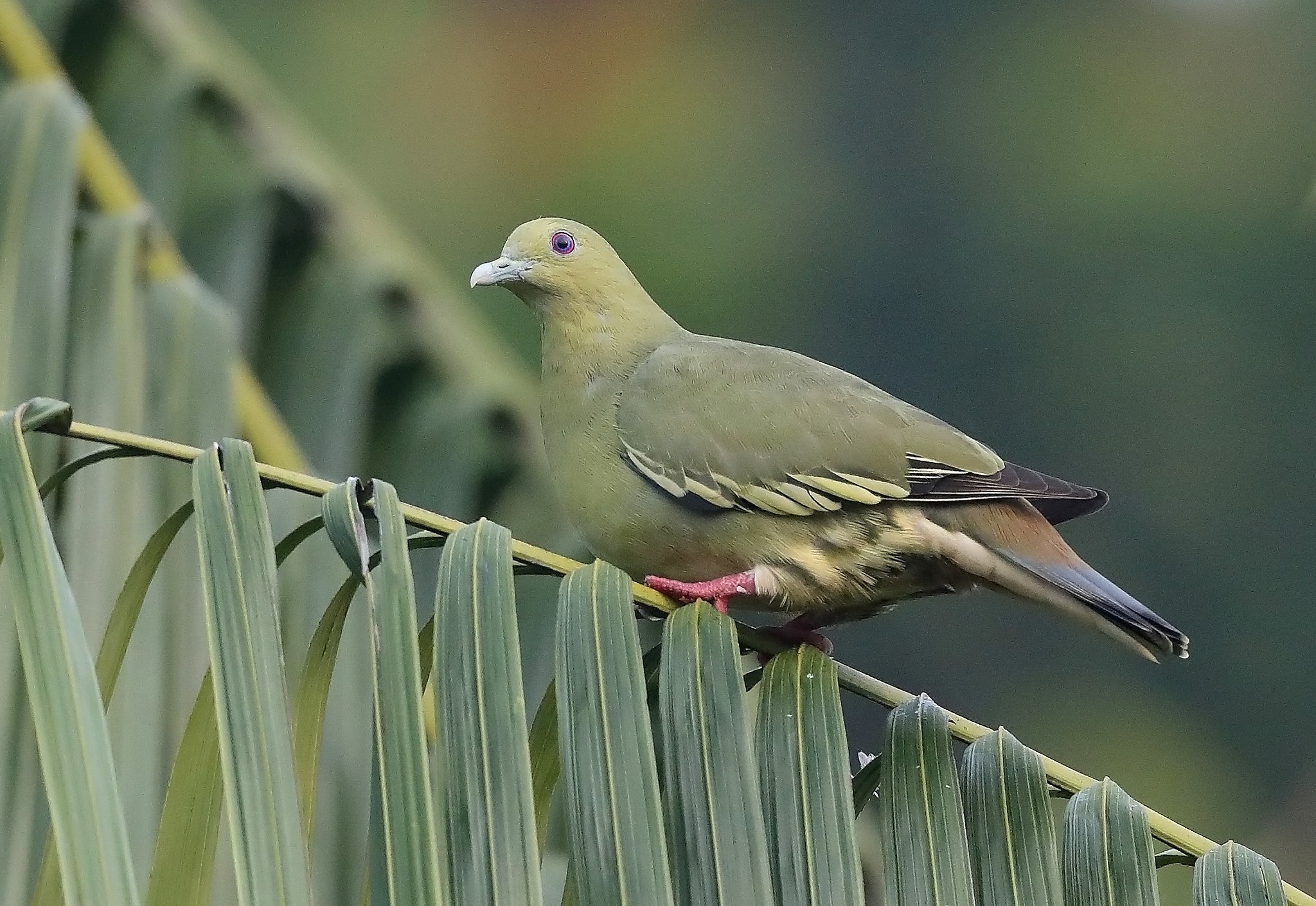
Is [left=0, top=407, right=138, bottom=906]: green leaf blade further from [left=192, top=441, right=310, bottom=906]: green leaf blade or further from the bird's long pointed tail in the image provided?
the bird's long pointed tail

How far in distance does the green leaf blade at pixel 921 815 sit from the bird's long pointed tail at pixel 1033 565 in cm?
37

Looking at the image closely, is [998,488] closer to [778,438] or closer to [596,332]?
[778,438]

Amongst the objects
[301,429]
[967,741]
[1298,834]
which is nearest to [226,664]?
[967,741]

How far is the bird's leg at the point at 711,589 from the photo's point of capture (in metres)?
1.90

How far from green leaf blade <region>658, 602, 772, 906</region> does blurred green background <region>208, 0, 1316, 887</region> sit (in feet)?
17.7

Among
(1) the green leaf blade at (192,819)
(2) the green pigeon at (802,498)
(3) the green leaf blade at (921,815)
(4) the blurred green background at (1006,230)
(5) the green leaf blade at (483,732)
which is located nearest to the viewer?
(5) the green leaf blade at (483,732)

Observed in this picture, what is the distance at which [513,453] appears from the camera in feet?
10.4

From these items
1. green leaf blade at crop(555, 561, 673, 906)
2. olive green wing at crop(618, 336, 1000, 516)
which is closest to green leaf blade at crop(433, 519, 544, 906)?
green leaf blade at crop(555, 561, 673, 906)

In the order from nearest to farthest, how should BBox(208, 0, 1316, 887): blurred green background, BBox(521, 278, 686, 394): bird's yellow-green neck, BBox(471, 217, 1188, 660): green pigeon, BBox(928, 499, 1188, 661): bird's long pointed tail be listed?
1. BBox(928, 499, 1188, 661): bird's long pointed tail
2. BBox(471, 217, 1188, 660): green pigeon
3. BBox(521, 278, 686, 394): bird's yellow-green neck
4. BBox(208, 0, 1316, 887): blurred green background

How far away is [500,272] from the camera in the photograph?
248 centimetres

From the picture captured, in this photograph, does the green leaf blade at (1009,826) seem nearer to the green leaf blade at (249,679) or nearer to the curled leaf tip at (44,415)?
the green leaf blade at (249,679)

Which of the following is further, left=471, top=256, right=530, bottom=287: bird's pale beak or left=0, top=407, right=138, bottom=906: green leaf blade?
left=471, top=256, right=530, bottom=287: bird's pale beak

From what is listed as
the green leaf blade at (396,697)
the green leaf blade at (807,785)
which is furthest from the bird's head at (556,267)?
the green leaf blade at (396,697)

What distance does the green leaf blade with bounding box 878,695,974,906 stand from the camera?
5.01 ft
